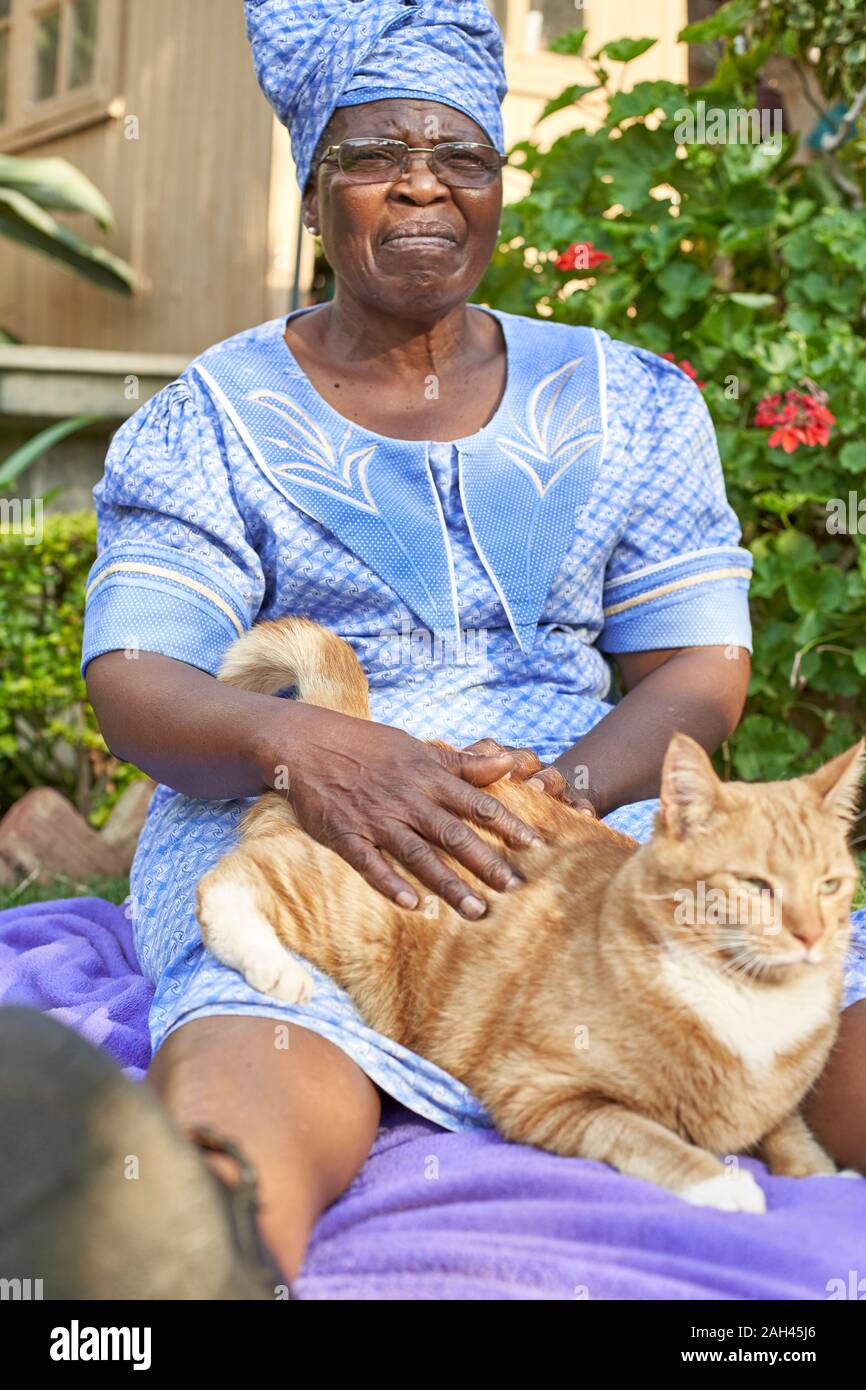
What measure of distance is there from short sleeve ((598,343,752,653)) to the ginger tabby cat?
90cm

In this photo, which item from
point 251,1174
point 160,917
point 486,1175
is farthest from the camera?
point 160,917

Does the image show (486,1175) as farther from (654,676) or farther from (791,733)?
(791,733)

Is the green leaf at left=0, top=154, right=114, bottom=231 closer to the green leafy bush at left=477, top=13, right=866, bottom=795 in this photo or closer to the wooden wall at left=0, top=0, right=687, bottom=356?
the wooden wall at left=0, top=0, right=687, bottom=356

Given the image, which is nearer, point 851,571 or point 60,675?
point 851,571

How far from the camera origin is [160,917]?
96.3 inches

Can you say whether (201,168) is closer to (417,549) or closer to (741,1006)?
(417,549)

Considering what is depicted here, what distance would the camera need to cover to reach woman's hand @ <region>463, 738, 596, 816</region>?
2.38m

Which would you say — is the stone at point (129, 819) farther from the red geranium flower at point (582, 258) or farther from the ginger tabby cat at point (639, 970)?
the ginger tabby cat at point (639, 970)

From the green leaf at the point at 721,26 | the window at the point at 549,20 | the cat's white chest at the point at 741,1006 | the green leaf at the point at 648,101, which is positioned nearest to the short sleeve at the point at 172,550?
the cat's white chest at the point at 741,1006

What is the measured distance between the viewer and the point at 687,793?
6.57 ft

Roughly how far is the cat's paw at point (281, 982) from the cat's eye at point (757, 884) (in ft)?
2.09

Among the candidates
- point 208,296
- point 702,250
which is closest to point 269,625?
point 702,250

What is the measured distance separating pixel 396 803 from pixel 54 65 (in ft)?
26.2

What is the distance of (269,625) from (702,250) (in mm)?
2693
